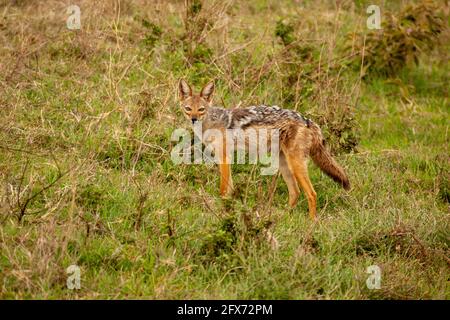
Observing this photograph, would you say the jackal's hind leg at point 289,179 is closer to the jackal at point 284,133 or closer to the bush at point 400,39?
the jackal at point 284,133

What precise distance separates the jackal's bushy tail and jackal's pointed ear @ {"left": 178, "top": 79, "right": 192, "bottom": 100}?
1.51m

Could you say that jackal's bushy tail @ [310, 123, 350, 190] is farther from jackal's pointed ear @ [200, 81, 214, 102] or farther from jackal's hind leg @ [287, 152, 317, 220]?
jackal's pointed ear @ [200, 81, 214, 102]

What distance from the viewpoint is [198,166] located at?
884 cm

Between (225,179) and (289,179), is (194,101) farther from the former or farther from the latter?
(289,179)

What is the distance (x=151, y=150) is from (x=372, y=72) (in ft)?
16.8

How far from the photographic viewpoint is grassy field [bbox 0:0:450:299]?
20.9ft

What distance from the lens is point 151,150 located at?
8.77 m

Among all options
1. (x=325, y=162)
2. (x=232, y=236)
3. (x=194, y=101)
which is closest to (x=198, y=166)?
(x=194, y=101)

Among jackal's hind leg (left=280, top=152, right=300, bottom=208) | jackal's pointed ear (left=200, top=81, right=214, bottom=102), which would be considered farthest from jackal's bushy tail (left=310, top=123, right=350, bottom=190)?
jackal's pointed ear (left=200, top=81, right=214, bottom=102)

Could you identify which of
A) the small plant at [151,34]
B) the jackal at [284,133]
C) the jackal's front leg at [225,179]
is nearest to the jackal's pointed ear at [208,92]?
the jackal at [284,133]

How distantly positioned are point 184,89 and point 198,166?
Answer: 0.92 meters

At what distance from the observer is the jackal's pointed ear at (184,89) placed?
8.84 metres

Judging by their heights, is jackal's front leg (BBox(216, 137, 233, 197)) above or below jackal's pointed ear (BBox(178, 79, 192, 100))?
below
